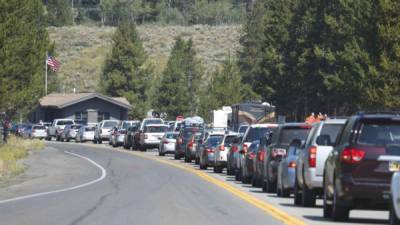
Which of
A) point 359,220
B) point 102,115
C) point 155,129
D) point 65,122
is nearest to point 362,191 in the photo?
point 359,220

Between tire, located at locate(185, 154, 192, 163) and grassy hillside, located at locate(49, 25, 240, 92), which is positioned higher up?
grassy hillside, located at locate(49, 25, 240, 92)

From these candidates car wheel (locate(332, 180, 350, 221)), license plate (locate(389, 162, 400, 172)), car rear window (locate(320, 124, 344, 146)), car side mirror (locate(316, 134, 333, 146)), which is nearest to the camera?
license plate (locate(389, 162, 400, 172))

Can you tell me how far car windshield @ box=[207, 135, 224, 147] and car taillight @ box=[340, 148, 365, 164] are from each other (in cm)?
2520

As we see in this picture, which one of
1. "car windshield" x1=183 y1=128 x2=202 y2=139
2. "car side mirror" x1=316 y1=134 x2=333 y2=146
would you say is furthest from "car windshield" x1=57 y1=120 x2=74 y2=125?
"car side mirror" x1=316 y1=134 x2=333 y2=146

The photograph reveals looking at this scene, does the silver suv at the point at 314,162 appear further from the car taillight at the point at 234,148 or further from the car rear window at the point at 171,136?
the car rear window at the point at 171,136

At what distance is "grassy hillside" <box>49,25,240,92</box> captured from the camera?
151 metres

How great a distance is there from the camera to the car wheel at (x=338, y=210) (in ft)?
61.8

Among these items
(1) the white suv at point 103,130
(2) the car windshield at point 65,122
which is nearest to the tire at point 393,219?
(1) the white suv at point 103,130

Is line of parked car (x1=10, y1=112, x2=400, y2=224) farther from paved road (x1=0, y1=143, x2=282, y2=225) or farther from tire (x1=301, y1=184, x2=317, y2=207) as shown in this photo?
paved road (x1=0, y1=143, x2=282, y2=225)

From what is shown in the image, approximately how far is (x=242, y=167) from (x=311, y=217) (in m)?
14.3

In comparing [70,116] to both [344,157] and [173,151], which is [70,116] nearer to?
[173,151]

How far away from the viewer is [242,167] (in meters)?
34.6

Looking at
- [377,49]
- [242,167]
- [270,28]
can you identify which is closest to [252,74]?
[270,28]

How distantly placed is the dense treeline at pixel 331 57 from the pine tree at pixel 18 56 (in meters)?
16.3
